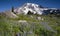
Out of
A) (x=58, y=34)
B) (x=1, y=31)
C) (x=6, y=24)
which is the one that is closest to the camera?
(x=1, y=31)

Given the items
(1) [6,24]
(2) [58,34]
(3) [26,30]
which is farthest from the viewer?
(2) [58,34]

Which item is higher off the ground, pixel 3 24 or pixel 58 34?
pixel 3 24

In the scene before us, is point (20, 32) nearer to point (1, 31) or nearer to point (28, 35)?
point (28, 35)

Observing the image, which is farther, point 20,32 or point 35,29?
point 35,29

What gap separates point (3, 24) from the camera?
8.06 meters

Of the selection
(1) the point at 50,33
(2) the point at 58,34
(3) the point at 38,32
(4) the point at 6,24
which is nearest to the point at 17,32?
(4) the point at 6,24

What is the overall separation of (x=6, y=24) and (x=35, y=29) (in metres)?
1.83

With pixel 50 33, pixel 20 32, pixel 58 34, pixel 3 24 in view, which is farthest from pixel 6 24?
pixel 58 34

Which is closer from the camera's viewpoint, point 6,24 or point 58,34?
point 6,24

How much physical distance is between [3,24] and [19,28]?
3.51 feet

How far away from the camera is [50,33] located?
8.92 m

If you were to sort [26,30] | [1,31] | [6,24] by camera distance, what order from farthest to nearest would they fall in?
[26,30] → [6,24] → [1,31]

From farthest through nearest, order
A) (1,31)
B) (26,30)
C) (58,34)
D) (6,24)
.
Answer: (58,34) < (26,30) < (6,24) < (1,31)

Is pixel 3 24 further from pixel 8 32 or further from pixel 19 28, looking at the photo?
pixel 19 28
